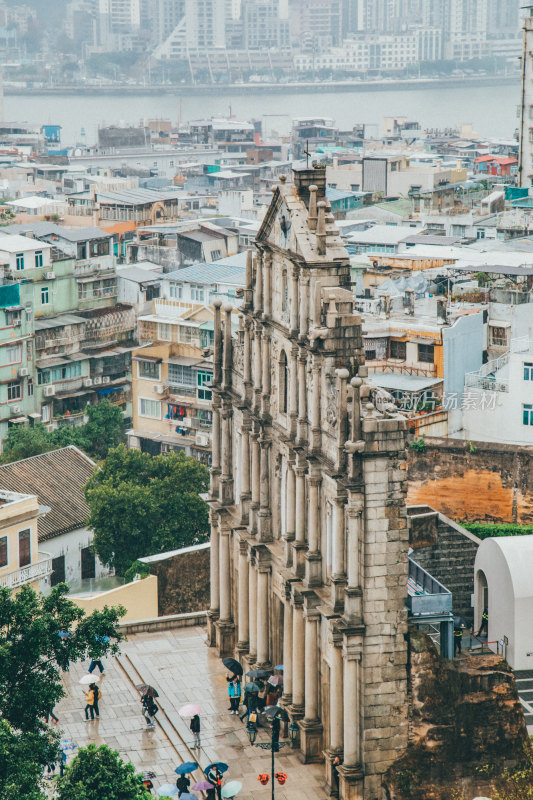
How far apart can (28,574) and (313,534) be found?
19.0 m

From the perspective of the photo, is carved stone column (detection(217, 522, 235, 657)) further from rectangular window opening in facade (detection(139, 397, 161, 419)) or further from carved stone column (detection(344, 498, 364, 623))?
rectangular window opening in facade (detection(139, 397, 161, 419))

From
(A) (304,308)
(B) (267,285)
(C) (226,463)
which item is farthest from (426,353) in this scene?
(A) (304,308)

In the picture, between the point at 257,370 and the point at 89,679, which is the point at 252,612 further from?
the point at 257,370

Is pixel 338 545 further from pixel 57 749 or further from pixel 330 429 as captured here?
pixel 57 749

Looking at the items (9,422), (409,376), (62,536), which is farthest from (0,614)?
(9,422)

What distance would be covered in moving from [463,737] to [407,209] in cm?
10139

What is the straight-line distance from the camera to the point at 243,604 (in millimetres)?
48531

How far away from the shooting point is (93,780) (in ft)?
121

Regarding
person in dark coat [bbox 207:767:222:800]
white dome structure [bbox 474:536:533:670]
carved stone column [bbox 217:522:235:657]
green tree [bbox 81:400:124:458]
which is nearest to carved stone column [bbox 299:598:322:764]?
person in dark coat [bbox 207:767:222:800]

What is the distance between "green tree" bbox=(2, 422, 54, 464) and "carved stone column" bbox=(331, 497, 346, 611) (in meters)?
41.8

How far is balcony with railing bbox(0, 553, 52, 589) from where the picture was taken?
57375 millimetres

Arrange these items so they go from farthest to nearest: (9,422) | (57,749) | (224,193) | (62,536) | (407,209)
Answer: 1. (224,193)
2. (407,209)
3. (9,422)
4. (62,536)
5. (57,749)

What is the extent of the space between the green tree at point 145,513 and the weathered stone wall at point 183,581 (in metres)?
8.83

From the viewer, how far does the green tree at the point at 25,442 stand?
81.2m
